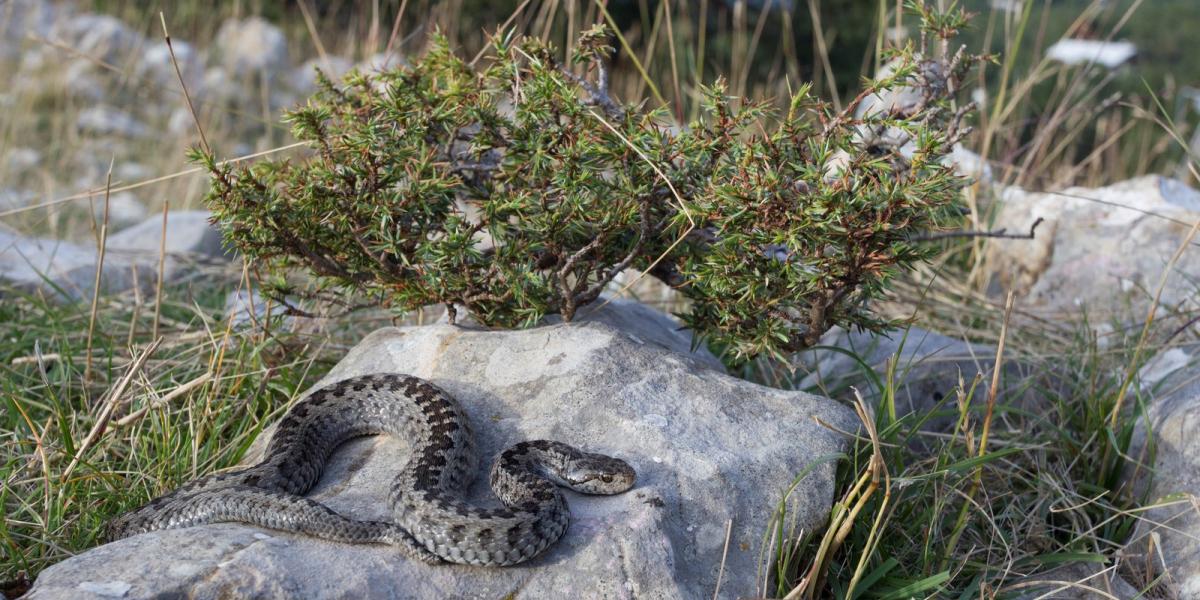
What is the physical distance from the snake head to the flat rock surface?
6 centimetres

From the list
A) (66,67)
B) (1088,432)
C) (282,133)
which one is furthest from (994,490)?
(66,67)

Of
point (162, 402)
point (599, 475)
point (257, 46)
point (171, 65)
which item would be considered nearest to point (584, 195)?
point (599, 475)

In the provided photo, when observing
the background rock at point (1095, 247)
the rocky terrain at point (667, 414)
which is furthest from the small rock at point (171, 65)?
the background rock at point (1095, 247)

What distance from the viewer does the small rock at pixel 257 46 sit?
20469mm

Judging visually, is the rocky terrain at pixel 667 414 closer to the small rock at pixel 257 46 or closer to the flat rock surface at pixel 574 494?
the flat rock surface at pixel 574 494

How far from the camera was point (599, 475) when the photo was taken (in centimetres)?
408

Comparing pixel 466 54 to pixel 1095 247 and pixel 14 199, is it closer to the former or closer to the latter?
pixel 14 199

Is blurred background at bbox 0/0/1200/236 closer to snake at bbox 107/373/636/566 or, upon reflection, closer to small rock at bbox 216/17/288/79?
small rock at bbox 216/17/288/79

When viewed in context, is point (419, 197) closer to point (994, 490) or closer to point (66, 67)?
point (994, 490)

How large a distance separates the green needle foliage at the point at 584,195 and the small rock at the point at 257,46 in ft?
53.2

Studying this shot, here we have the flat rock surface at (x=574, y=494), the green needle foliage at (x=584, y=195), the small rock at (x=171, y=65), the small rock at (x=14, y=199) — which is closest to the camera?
the flat rock surface at (x=574, y=494)

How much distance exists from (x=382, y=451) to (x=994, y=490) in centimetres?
304

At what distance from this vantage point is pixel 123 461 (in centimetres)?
499

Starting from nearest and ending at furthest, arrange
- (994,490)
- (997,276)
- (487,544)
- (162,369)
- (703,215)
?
(487,544) → (703,215) → (994,490) → (162,369) → (997,276)
